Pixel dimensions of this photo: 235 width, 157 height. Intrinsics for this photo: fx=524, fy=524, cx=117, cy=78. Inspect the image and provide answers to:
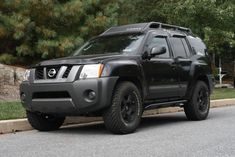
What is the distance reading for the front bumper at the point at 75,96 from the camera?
835 cm

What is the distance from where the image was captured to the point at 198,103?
37.1ft

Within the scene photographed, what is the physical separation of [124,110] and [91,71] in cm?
90

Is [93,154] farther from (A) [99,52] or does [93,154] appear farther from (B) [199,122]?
(B) [199,122]

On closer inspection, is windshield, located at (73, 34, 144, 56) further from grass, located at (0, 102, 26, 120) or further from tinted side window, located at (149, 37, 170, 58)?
grass, located at (0, 102, 26, 120)

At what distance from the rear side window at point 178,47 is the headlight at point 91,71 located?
8.85ft

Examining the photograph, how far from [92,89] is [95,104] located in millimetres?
244

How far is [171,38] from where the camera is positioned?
35.6ft

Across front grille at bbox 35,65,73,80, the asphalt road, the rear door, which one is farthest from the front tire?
the rear door

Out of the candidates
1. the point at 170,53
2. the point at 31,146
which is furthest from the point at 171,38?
the point at 31,146

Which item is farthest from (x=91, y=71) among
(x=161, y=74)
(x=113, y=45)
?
(x=161, y=74)

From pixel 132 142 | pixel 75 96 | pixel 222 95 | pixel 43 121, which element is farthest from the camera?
pixel 222 95

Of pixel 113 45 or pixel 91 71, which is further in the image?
pixel 113 45

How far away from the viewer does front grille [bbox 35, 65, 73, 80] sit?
8.61m

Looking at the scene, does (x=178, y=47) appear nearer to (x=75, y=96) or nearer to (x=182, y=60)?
(x=182, y=60)
